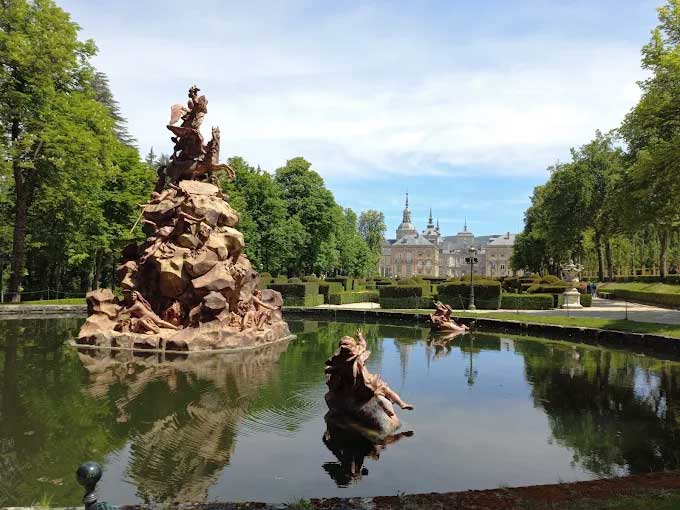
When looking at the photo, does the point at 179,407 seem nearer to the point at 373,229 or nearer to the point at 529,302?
the point at 529,302

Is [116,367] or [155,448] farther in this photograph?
[116,367]

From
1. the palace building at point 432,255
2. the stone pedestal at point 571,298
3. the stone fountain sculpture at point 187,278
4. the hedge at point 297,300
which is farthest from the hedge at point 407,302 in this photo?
the palace building at point 432,255

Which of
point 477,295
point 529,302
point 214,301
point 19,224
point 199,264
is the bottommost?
point 529,302

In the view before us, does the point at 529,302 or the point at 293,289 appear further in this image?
the point at 293,289

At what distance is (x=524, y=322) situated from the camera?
26641 mm

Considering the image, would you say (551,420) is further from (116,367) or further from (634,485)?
(116,367)

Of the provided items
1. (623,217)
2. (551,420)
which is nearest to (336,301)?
(623,217)

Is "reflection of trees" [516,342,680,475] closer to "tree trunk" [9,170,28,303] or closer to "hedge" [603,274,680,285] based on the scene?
"tree trunk" [9,170,28,303]

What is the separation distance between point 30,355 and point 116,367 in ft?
11.9

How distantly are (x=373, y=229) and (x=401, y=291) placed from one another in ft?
238

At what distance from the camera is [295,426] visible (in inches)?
403

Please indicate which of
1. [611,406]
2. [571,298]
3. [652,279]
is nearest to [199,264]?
[611,406]

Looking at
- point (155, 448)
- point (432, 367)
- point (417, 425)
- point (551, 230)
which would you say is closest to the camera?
point (155, 448)

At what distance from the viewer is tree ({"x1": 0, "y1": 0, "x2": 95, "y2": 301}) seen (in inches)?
1137
